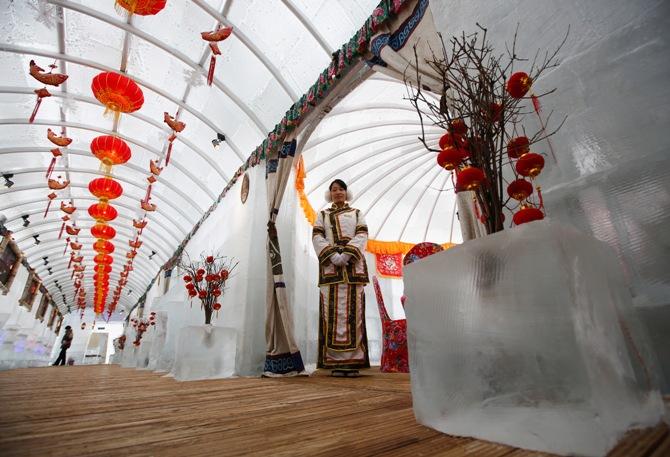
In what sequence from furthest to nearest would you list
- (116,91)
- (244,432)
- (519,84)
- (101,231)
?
(101,231), (116,91), (519,84), (244,432)

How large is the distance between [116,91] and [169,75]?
1.23 m

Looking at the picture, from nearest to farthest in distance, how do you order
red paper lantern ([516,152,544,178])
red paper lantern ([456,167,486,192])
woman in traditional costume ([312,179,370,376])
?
red paper lantern ([456,167,486,192]) → red paper lantern ([516,152,544,178]) → woman in traditional costume ([312,179,370,376])

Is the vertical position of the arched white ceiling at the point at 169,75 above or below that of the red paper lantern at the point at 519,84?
above

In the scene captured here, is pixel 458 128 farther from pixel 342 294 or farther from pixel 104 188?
pixel 104 188

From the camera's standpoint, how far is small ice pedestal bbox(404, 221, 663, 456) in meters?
0.58

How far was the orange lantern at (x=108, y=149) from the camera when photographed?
4.85 meters

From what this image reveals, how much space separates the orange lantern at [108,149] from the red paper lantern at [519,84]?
18.7 feet

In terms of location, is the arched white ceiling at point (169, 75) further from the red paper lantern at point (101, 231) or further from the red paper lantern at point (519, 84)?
the red paper lantern at point (519, 84)

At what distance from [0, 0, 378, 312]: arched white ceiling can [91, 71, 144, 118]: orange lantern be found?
82 cm

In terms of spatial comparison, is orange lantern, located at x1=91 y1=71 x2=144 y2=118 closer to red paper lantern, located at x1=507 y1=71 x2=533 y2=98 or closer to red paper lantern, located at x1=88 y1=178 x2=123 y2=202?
red paper lantern, located at x1=88 y1=178 x2=123 y2=202

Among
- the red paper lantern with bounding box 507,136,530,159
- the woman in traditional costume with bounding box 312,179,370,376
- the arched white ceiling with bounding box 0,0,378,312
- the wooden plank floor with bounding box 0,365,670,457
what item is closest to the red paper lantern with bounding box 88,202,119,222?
the arched white ceiling with bounding box 0,0,378,312

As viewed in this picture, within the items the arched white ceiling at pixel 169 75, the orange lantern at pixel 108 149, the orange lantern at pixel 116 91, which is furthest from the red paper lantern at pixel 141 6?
the orange lantern at pixel 108 149

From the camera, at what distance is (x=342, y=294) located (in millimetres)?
3070

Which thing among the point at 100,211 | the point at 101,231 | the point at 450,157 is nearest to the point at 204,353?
the point at 450,157
